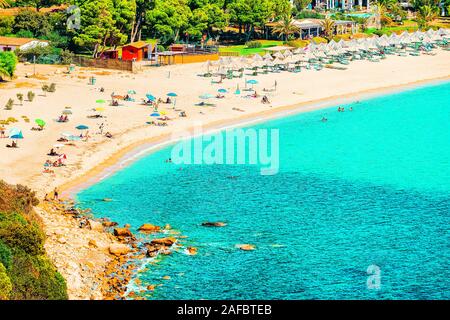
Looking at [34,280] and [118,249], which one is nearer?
[34,280]

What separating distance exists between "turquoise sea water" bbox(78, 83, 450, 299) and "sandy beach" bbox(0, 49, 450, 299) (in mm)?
2957

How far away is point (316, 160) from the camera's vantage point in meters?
70.7

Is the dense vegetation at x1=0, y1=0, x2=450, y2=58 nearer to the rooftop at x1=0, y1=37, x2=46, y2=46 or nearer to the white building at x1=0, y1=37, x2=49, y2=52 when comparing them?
the white building at x1=0, y1=37, x2=49, y2=52

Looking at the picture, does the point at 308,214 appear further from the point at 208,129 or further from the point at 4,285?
the point at 208,129

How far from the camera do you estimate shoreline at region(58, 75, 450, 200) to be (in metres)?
61.1

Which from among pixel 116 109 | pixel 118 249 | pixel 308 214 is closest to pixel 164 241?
pixel 118 249

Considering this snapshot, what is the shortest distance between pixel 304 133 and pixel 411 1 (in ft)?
326

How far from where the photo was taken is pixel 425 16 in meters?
156

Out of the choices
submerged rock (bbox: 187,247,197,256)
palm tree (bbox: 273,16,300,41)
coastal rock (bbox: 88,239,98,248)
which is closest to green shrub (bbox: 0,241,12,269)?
coastal rock (bbox: 88,239,98,248)

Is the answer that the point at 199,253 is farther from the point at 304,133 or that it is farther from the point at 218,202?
the point at 304,133

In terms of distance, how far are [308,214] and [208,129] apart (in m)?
26.4

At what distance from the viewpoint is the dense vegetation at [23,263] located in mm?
37219

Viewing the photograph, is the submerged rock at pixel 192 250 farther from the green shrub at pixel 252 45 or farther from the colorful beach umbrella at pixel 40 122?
the green shrub at pixel 252 45
